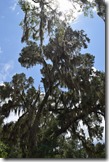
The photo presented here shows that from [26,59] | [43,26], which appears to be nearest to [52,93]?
[26,59]

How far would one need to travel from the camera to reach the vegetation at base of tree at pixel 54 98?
31.2 ft

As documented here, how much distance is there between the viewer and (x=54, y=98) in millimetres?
11312

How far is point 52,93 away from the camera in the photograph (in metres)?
11.1

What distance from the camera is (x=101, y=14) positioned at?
6969mm

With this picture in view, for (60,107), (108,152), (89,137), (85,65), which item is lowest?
(108,152)

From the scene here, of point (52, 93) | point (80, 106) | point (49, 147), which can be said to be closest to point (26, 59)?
point (52, 93)

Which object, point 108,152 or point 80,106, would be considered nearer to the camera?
point 108,152

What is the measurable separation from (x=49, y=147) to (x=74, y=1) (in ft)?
14.2

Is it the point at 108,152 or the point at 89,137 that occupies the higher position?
the point at 89,137

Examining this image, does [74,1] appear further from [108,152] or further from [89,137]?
[89,137]

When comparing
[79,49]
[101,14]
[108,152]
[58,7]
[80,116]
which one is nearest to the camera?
[108,152]

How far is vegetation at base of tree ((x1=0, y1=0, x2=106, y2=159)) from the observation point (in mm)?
9500

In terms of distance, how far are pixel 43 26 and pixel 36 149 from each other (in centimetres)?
336

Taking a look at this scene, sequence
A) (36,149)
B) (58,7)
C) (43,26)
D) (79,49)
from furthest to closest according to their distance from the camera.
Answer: (79,49)
(36,149)
(43,26)
(58,7)
